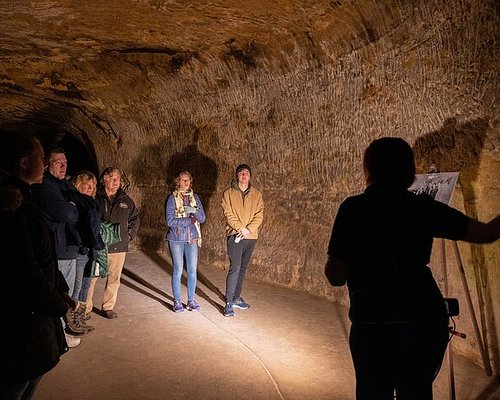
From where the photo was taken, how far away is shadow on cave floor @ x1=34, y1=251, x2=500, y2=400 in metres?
3.22

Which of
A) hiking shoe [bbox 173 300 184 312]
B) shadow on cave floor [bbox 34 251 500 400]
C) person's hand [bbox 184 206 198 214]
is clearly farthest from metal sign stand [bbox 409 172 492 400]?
hiking shoe [bbox 173 300 184 312]

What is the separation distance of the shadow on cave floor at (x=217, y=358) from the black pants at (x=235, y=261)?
0.34 meters

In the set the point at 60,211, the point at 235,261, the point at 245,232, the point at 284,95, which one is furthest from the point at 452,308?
the point at 284,95

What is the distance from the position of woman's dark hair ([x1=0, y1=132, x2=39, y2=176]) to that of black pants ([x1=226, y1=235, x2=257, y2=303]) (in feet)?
10.4

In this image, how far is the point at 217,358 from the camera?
382 cm

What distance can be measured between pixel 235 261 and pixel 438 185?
255 centimetres

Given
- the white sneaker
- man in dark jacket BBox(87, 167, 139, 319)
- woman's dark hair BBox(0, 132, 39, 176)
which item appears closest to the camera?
woman's dark hair BBox(0, 132, 39, 176)

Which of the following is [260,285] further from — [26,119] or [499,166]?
[26,119]

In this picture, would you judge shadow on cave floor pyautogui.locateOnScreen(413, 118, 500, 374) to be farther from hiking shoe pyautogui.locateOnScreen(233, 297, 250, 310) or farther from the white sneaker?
the white sneaker

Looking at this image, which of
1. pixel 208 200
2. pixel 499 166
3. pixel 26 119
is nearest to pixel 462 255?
pixel 499 166

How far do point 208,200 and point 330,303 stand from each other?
11.1ft

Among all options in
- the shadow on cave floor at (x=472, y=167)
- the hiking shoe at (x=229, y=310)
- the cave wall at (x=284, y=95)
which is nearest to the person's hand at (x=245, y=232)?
the hiking shoe at (x=229, y=310)

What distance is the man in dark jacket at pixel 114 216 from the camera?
15.1 feet

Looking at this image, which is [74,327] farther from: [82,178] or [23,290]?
[23,290]
